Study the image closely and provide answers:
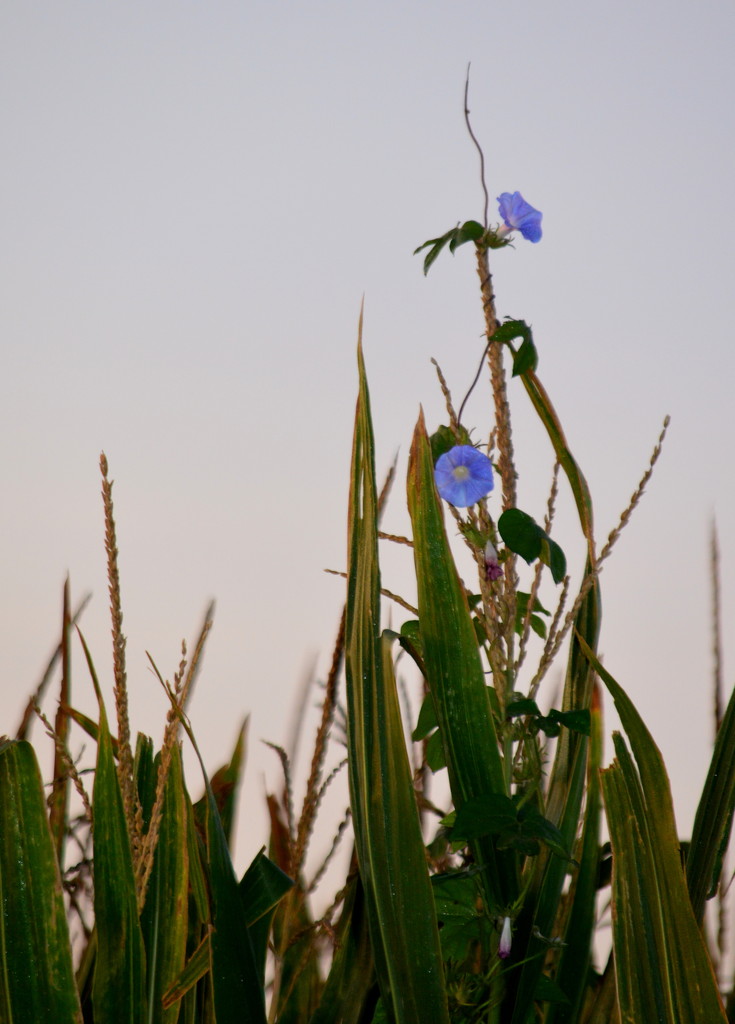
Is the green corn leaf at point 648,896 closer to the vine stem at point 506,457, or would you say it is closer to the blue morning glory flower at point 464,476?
the vine stem at point 506,457

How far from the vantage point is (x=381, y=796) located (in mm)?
925

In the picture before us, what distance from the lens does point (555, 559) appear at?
1.00m

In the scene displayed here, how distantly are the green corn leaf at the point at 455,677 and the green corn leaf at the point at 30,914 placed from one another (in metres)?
0.38

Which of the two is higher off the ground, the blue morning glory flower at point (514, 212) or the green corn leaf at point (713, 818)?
the blue morning glory flower at point (514, 212)

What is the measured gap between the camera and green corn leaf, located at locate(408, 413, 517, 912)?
0.96 m

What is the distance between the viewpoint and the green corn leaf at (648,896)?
2.96ft

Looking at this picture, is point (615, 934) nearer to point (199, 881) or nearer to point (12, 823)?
point (199, 881)

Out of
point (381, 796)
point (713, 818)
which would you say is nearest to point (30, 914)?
point (381, 796)

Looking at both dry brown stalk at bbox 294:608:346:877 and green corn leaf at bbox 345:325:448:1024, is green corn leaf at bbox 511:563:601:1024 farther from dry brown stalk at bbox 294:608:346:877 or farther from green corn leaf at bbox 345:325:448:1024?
dry brown stalk at bbox 294:608:346:877

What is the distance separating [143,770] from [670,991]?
602mm

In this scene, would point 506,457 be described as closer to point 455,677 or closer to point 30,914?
point 455,677

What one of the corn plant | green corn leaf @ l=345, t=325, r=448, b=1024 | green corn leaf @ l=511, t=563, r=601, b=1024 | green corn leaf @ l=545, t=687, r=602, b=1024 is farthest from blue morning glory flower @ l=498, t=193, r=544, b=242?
green corn leaf @ l=545, t=687, r=602, b=1024

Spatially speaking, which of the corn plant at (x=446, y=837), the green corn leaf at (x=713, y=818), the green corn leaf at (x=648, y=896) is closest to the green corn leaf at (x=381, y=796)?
the corn plant at (x=446, y=837)

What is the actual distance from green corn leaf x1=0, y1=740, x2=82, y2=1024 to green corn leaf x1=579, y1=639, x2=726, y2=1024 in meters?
0.51
